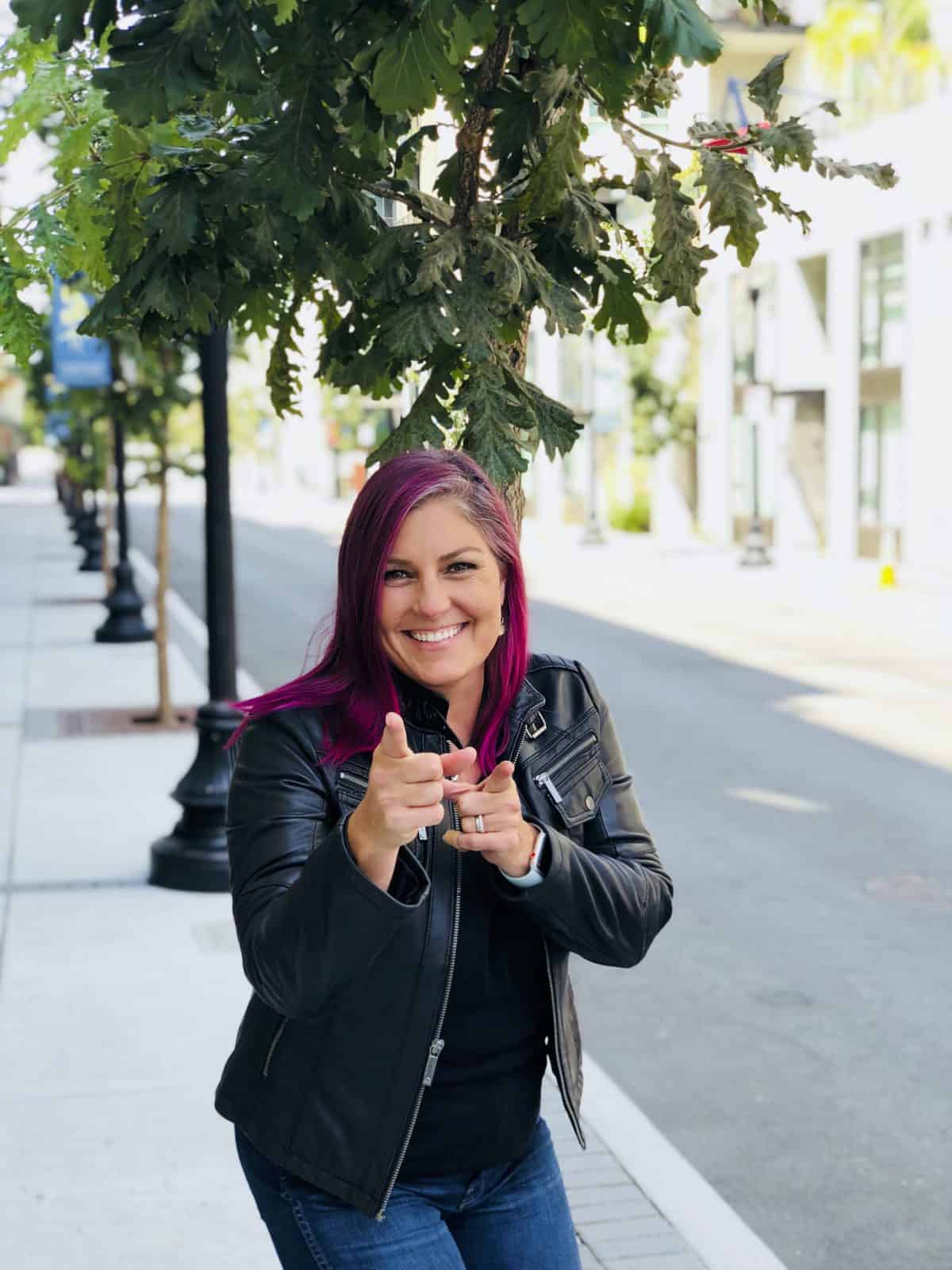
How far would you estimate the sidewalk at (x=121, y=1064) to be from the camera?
15.9 ft

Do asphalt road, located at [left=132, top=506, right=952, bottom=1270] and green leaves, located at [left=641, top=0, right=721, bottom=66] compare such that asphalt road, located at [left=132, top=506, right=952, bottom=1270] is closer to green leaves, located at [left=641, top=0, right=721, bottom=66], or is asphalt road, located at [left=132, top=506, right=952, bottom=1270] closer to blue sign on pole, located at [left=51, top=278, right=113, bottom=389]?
green leaves, located at [left=641, top=0, right=721, bottom=66]

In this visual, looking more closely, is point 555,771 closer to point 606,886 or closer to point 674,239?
point 606,886

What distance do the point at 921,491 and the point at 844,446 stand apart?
3.93 metres

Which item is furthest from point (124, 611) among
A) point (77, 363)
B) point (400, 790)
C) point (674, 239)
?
point (400, 790)

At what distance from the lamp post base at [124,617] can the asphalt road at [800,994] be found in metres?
7.99

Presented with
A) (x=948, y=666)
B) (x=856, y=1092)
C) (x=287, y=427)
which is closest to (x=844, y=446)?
(x=948, y=666)

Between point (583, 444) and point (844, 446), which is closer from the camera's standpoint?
point (844, 446)

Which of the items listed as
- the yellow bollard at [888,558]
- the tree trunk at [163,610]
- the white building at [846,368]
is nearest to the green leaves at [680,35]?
the tree trunk at [163,610]

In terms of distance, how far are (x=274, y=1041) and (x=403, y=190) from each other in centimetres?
167

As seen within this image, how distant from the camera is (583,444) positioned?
4219 cm

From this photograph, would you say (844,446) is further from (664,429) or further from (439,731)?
(439,731)

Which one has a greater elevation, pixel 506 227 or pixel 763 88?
pixel 763 88

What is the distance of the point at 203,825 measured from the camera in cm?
884

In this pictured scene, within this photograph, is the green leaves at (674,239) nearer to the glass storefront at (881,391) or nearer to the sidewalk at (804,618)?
the sidewalk at (804,618)
